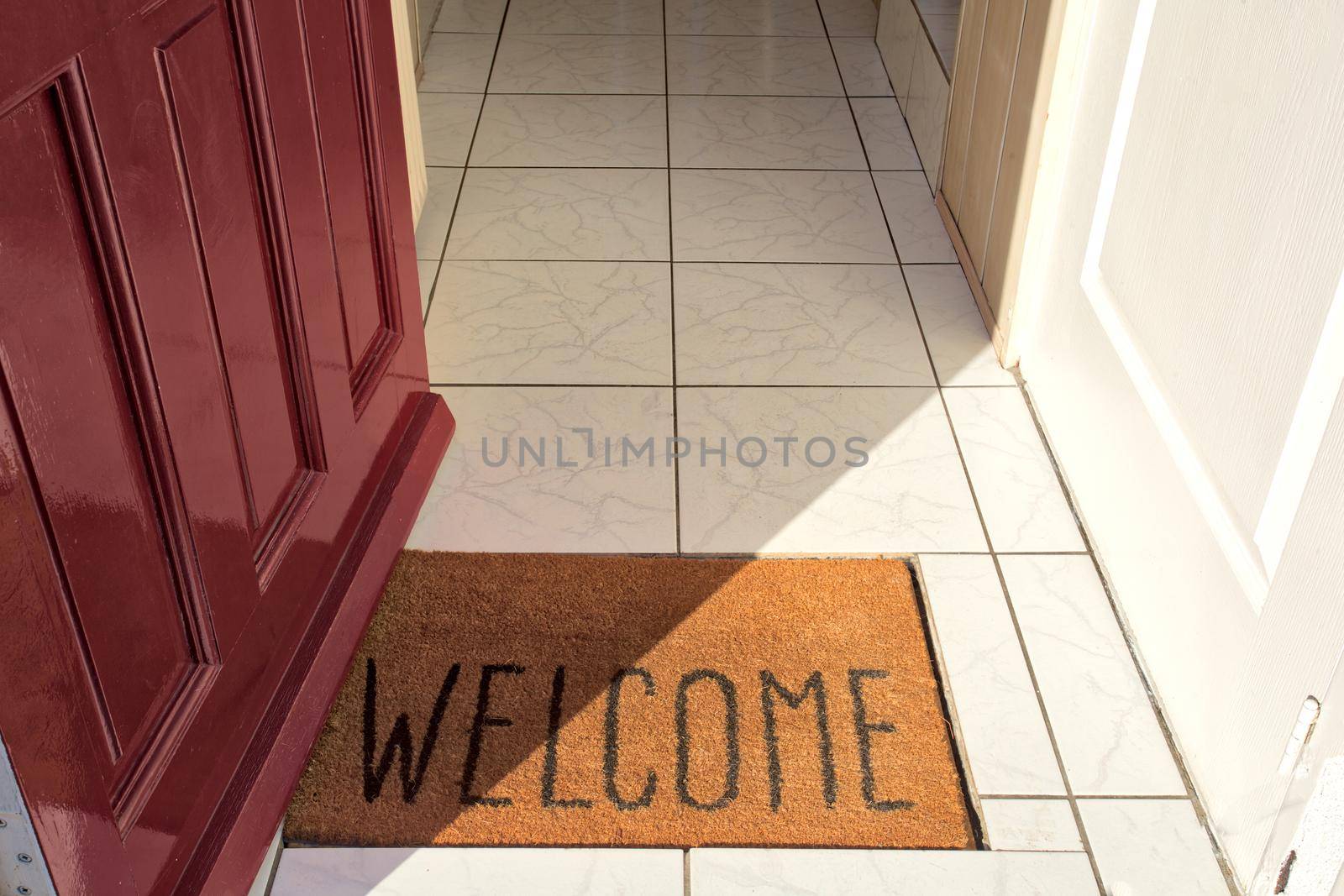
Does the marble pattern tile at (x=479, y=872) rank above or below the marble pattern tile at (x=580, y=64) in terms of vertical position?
below

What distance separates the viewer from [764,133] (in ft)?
9.45

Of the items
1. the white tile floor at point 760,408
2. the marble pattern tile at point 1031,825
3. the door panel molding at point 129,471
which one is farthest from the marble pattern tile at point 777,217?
the door panel molding at point 129,471

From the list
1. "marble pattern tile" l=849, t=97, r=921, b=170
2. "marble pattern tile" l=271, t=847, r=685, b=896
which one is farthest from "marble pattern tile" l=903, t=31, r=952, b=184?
"marble pattern tile" l=271, t=847, r=685, b=896

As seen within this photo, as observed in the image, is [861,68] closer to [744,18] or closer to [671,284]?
[744,18]

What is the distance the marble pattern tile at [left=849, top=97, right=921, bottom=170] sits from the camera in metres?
2.77

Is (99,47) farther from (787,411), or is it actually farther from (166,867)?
(787,411)

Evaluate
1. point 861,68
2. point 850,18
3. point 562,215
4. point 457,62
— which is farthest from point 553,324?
point 850,18

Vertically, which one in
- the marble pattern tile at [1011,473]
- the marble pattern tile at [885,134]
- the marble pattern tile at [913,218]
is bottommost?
the marble pattern tile at [1011,473]

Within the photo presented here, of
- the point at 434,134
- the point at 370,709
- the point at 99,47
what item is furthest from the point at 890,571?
the point at 434,134

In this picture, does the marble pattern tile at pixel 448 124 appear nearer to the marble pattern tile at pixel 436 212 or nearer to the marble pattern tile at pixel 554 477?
the marble pattern tile at pixel 436 212

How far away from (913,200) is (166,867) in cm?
199

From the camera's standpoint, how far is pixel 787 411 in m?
1.98

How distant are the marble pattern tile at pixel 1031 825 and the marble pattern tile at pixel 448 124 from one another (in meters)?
1.87

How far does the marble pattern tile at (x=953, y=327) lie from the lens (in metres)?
2.08
